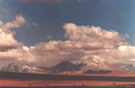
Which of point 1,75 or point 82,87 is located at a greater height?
point 1,75

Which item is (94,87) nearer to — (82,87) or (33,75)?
(82,87)

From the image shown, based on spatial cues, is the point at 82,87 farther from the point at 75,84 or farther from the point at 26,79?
the point at 26,79

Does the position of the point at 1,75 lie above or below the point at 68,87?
above

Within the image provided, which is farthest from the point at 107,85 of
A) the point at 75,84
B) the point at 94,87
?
the point at 75,84

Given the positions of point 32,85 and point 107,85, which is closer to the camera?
point 32,85

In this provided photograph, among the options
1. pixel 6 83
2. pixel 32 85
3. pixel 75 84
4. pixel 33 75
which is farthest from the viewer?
pixel 33 75

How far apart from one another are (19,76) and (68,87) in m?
12.8

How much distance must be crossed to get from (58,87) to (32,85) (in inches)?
229

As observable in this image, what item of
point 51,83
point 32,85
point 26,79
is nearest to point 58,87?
point 51,83

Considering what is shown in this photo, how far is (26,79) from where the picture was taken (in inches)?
2036

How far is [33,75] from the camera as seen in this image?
5462cm

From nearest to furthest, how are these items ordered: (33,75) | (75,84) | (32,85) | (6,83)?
(6,83) → (32,85) → (75,84) → (33,75)

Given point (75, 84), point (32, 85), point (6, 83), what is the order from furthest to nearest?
point (75, 84)
point (32, 85)
point (6, 83)

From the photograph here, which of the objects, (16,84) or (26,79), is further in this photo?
(26,79)
